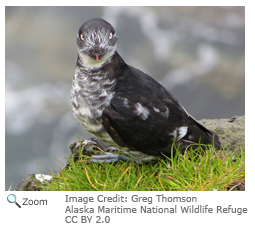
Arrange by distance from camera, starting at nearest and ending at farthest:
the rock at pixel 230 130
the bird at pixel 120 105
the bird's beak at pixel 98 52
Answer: the bird's beak at pixel 98 52
the bird at pixel 120 105
the rock at pixel 230 130

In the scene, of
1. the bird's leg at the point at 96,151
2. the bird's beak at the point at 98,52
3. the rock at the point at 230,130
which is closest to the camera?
the bird's beak at the point at 98,52

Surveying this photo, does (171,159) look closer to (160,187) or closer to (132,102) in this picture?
(160,187)

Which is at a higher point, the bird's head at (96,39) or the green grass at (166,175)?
the bird's head at (96,39)
